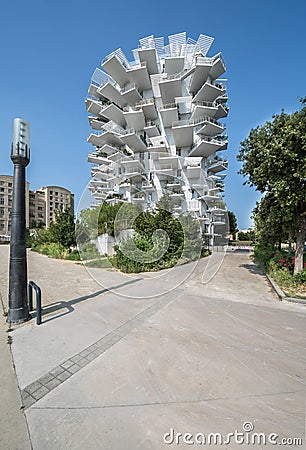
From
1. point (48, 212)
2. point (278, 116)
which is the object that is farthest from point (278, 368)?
point (48, 212)

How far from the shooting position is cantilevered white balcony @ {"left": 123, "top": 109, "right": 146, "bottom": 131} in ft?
A: 76.7

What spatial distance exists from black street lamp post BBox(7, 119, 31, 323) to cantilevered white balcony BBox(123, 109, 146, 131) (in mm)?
22238

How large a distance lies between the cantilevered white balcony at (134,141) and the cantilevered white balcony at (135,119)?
786 millimetres

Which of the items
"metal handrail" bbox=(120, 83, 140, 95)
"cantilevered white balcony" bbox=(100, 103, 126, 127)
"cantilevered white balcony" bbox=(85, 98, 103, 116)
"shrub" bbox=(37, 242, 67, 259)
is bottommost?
"shrub" bbox=(37, 242, 67, 259)

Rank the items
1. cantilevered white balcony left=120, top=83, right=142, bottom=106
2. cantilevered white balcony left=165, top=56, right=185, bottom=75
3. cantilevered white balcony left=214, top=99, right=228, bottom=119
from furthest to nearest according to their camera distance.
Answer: cantilevered white balcony left=214, top=99, right=228, bottom=119, cantilevered white balcony left=120, top=83, right=142, bottom=106, cantilevered white balcony left=165, top=56, right=185, bottom=75

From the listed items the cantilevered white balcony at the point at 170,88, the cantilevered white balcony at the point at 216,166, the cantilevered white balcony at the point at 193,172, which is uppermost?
the cantilevered white balcony at the point at 170,88

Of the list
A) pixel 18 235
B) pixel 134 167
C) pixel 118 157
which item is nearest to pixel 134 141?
pixel 118 157

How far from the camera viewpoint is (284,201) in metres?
6.95

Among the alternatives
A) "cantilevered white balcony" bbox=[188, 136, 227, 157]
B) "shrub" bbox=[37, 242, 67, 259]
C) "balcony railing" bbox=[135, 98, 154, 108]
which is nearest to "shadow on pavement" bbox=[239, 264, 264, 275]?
"shrub" bbox=[37, 242, 67, 259]

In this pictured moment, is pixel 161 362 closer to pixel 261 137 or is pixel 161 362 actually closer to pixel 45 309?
pixel 45 309

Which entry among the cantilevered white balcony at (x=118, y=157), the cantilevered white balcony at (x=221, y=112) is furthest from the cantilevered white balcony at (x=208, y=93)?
the cantilevered white balcony at (x=118, y=157)

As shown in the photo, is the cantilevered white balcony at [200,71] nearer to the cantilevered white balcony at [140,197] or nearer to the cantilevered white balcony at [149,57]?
the cantilevered white balcony at [149,57]

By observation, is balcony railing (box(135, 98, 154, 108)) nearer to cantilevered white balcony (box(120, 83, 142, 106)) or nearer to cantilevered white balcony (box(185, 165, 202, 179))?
cantilevered white balcony (box(120, 83, 142, 106))

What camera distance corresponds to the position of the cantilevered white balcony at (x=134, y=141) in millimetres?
23266
